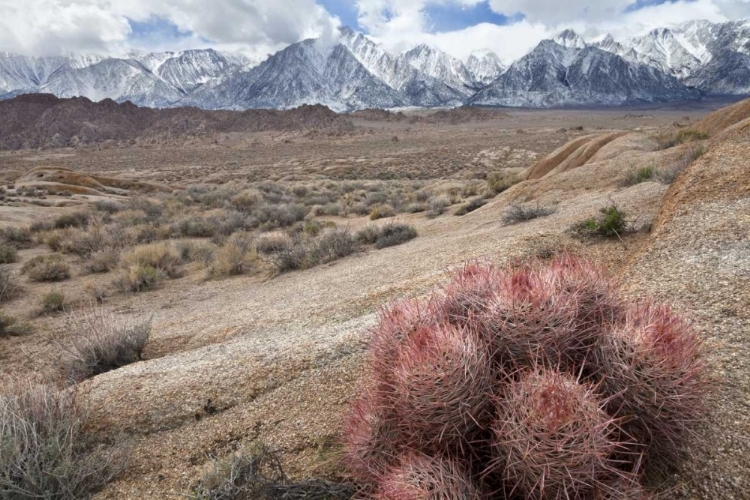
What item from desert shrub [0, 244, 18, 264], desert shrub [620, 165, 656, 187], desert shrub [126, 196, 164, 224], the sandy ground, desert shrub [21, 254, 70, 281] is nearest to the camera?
the sandy ground

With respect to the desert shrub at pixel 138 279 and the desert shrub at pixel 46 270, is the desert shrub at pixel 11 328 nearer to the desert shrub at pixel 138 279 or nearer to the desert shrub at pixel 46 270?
the desert shrub at pixel 138 279

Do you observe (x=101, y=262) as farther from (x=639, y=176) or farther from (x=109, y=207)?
(x=639, y=176)

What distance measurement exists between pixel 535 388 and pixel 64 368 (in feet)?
16.6

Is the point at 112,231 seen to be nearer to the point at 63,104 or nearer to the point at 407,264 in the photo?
the point at 407,264

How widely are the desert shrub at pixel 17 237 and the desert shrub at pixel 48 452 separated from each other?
12681mm

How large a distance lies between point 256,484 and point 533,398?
161 centimetres

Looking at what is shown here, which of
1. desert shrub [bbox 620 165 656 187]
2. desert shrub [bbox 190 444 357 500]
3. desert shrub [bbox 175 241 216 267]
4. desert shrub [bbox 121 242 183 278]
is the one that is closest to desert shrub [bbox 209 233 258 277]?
desert shrub [bbox 175 241 216 267]

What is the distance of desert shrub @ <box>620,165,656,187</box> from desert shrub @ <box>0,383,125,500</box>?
29.6 feet

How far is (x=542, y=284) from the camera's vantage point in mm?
1843

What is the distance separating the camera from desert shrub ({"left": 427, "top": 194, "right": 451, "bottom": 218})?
45.0 feet

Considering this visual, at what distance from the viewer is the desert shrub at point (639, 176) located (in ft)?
27.2

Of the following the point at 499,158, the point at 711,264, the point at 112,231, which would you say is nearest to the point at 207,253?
the point at 112,231

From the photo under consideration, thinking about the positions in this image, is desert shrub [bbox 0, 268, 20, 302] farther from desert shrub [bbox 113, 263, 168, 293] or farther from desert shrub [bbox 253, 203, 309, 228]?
desert shrub [bbox 253, 203, 309, 228]

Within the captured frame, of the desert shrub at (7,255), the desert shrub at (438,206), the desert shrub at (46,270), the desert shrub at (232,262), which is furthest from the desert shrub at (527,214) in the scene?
the desert shrub at (7,255)
